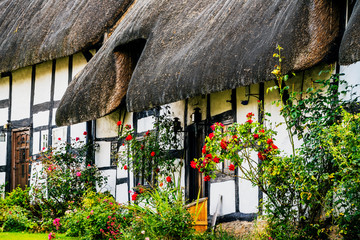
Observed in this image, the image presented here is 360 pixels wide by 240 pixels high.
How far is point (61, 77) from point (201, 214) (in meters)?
5.36

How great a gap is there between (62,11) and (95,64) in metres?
3.16

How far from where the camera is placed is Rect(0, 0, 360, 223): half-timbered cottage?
5934 mm

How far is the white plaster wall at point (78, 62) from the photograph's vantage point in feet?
37.6

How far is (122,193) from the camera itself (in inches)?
403

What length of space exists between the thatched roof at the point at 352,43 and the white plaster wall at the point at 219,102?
8.91 feet

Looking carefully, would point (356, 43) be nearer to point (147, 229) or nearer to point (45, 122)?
point (147, 229)

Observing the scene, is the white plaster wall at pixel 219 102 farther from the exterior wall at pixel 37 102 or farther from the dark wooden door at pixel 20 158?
the dark wooden door at pixel 20 158

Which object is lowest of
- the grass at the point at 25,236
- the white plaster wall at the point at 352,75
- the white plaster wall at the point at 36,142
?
the grass at the point at 25,236

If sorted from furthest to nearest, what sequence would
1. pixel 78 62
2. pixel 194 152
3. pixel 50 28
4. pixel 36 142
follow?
pixel 36 142 < pixel 50 28 < pixel 78 62 < pixel 194 152

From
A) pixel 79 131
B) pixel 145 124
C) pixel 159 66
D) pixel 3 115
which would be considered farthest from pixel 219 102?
pixel 3 115

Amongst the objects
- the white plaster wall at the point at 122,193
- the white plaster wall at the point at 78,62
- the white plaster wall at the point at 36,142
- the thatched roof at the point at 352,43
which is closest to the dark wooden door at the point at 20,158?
the white plaster wall at the point at 36,142

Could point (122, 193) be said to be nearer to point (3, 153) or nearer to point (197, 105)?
point (197, 105)

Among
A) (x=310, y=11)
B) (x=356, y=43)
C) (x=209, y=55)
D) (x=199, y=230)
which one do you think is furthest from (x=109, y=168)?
(x=356, y=43)

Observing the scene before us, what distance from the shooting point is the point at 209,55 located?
7.10m
